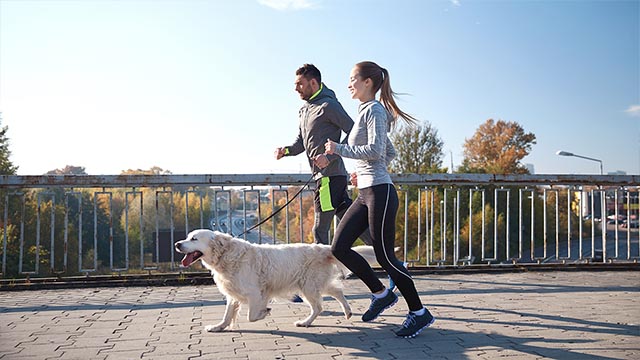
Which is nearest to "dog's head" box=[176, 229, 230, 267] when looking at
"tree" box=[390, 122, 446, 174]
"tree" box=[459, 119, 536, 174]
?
"tree" box=[390, 122, 446, 174]

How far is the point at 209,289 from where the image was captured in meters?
6.47

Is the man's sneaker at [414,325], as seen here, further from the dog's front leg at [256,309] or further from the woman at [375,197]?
the dog's front leg at [256,309]

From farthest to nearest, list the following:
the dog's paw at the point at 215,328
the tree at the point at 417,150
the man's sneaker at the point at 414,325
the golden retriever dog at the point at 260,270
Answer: the tree at the point at 417,150
the golden retriever dog at the point at 260,270
the dog's paw at the point at 215,328
the man's sneaker at the point at 414,325

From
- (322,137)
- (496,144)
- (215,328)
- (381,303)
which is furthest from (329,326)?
(496,144)

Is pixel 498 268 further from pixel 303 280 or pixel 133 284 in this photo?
pixel 133 284

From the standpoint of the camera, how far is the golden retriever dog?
443cm

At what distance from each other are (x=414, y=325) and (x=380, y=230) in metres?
0.74

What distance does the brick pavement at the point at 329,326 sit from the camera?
3.67m

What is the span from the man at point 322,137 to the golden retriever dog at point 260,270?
625 mm

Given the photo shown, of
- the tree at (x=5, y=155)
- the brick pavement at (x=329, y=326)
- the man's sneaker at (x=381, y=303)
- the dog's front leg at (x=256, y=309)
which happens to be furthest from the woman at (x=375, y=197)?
the tree at (x=5, y=155)

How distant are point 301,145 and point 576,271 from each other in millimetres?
4851

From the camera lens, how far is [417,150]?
57.2 metres

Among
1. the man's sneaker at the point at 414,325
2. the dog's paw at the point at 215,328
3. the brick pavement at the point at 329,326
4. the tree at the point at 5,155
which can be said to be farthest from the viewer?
the tree at the point at 5,155

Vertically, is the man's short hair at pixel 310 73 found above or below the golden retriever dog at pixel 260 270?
above
